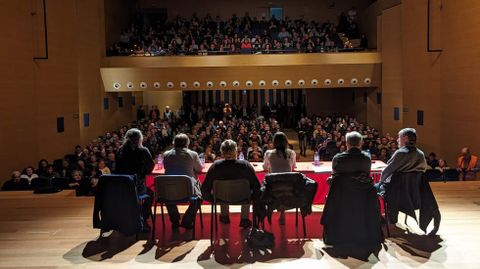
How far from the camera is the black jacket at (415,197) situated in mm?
6262

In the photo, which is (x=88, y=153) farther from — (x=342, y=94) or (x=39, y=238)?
(x=342, y=94)

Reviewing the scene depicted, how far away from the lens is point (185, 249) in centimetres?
618

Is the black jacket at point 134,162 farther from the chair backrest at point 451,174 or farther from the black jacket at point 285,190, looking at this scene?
the chair backrest at point 451,174

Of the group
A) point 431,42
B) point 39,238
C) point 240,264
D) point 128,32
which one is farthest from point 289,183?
point 128,32

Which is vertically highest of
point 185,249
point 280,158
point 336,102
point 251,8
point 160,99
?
point 251,8

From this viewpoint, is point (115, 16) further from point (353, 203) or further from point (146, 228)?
point (353, 203)

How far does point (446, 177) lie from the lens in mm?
10875

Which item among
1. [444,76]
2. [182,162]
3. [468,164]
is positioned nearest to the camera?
[182,162]

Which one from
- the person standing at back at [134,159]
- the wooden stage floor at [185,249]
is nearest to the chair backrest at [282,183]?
the wooden stage floor at [185,249]

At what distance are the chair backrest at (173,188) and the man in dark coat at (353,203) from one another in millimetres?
1610

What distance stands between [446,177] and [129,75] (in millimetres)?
13287

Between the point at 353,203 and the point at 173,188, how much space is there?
2.07 m

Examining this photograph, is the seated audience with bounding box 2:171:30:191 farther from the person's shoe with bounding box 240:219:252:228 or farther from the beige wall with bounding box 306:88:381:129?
the beige wall with bounding box 306:88:381:129

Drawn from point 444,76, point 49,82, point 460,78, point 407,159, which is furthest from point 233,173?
point 49,82
